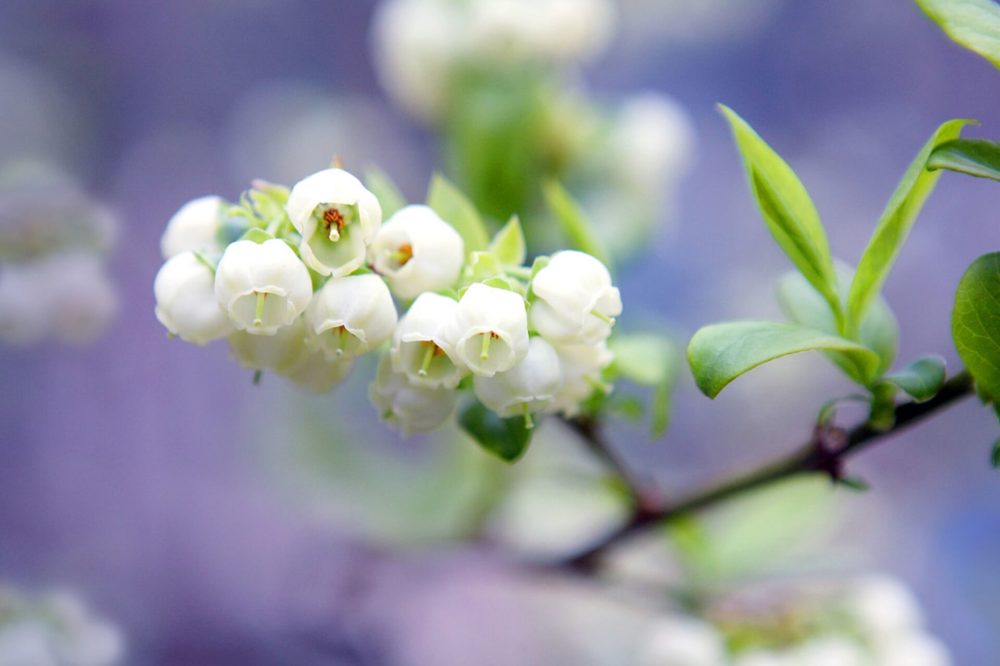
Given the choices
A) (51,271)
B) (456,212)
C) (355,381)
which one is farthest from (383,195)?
(355,381)

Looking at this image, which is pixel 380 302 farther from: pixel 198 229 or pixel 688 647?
pixel 688 647

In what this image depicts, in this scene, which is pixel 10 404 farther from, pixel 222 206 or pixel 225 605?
pixel 222 206

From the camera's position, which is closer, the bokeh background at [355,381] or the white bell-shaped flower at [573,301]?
the white bell-shaped flower at [573,301]

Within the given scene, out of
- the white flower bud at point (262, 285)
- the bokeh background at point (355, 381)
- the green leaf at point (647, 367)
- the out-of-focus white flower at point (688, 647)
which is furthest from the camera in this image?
the bokeh background at point (355, 381)

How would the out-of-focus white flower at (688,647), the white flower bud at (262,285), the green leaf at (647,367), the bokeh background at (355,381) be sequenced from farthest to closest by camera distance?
the bokeh background at (355,381) < the out-of-focus white flower at (688,647) < the green leaf at (647,367) < the white flower bud at (262,285)

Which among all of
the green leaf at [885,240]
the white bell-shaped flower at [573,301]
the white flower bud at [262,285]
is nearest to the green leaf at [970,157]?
the green leaf at [885,240]

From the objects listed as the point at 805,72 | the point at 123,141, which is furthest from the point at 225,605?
the point at 805,72

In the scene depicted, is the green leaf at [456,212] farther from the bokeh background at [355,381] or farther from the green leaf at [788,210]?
the bokeh background at [355,381]

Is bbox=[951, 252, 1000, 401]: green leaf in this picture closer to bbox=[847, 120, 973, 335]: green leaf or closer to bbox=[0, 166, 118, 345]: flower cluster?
bbox=[847, 120, 973, 335]: green leaf
